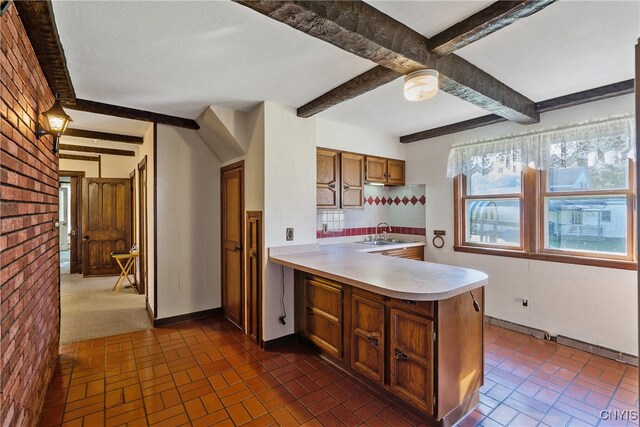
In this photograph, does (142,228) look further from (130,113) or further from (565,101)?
(565,101)

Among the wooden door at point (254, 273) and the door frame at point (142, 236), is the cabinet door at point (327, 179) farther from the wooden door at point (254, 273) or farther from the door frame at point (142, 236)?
the door frame at point (142, 236)

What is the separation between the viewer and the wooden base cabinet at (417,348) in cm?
184

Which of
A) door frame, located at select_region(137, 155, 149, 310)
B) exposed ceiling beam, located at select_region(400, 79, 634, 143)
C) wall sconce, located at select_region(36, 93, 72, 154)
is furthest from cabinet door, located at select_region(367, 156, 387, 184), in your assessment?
wall sconce, located at select_region(36, 93, 72, 154)

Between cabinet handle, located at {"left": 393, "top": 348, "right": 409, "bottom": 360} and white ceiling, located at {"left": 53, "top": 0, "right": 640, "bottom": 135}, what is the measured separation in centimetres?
199

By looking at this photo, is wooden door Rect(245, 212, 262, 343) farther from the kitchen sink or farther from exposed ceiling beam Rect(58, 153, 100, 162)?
exposed ceiling beam Rect(58, 153, 100, 162)

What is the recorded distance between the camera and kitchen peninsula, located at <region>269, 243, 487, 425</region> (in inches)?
72.0

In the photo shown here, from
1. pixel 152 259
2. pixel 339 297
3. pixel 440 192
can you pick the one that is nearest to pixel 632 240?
pixel 440 192

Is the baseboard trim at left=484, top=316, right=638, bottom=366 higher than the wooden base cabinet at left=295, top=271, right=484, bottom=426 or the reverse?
the reverse

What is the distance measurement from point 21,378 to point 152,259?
2.06 m

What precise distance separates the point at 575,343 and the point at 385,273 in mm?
2238

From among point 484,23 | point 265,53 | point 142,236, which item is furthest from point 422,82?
point 142,236

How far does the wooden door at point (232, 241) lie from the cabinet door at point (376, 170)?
67.0 inches

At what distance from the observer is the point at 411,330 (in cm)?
194

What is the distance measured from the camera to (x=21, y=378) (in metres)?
1.57
